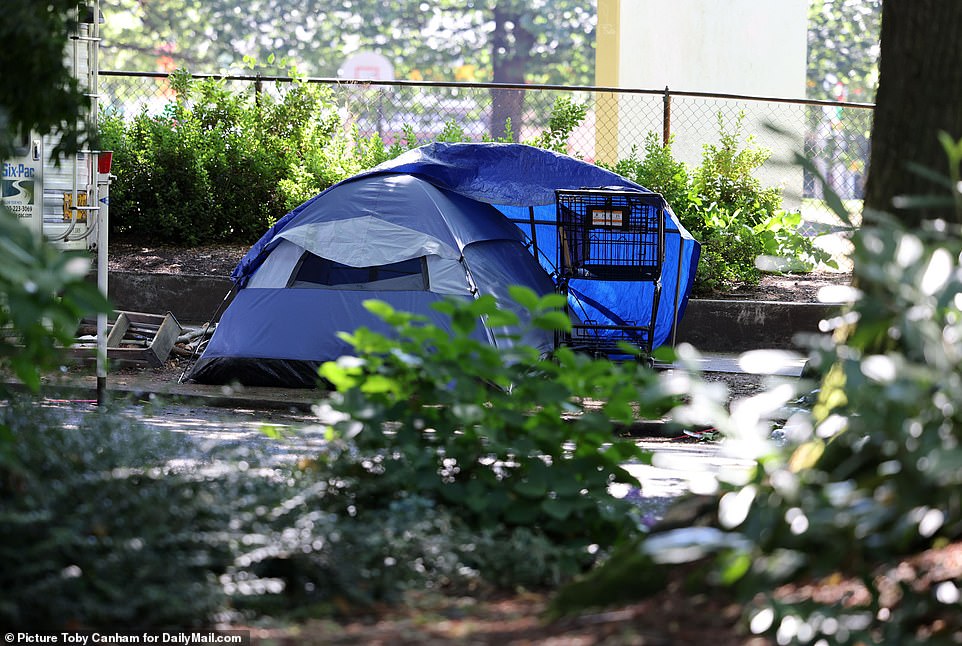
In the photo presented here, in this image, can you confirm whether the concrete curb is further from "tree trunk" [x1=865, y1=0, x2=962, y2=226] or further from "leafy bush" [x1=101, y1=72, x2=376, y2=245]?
"tree trunk" [x1=865, y1=0, x2=962, y2=226]

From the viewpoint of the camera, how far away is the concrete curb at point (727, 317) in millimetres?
12742

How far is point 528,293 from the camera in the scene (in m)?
4.30

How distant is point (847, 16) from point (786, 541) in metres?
50.2

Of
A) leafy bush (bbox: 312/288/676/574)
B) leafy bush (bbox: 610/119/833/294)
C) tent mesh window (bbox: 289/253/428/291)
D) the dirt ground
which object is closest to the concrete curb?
leafy bush (bbox: 610/119/833/294)

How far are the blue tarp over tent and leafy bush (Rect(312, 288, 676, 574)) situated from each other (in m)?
4.69

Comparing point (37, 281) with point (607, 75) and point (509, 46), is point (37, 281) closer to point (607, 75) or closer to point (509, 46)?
point (607, 75)

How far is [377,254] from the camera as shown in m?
9.55

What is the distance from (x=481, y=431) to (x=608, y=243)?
20.0 feet

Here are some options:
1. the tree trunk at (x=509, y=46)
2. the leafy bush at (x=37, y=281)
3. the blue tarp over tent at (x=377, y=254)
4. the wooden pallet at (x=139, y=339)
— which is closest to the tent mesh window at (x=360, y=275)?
the blue tarp over tent at (x=377, y=254)

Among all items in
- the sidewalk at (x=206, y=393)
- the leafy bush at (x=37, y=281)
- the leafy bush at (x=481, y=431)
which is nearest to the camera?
the leafy bush at (x=37, y=281)

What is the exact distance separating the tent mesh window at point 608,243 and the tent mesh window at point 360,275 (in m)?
1.35

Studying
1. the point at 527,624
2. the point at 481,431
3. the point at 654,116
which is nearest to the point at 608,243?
the point at 481,431

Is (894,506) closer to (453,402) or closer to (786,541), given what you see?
(786,541)

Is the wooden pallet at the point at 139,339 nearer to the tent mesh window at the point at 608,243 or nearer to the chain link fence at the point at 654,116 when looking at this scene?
the tent mesh window at the point at 608,243
